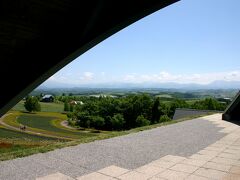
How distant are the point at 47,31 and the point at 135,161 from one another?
4.44 m

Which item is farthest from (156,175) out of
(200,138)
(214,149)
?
(200,138)

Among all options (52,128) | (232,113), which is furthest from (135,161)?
(52,128)

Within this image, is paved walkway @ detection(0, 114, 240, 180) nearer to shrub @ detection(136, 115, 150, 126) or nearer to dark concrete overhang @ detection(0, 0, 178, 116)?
dark concrete overhang @ detection(0, 0, 178, 116)

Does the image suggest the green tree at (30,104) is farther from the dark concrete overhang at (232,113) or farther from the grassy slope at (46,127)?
the dark concrete overhang at (232,113)

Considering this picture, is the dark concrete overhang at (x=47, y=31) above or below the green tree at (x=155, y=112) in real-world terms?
above

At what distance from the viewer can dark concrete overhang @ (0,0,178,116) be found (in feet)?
9.71

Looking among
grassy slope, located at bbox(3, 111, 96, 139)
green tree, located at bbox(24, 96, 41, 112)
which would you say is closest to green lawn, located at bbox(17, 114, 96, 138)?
grassy slope, located at bbox(3, 111, 96, 139)

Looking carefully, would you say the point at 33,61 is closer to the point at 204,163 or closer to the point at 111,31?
the point at 111,31

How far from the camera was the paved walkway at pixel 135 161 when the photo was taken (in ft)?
Answer: 18.7

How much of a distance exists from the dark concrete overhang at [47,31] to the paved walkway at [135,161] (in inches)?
105

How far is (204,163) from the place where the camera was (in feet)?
22.2

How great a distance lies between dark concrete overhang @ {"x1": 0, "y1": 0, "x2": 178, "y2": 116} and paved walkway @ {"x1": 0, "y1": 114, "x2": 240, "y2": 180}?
268cm

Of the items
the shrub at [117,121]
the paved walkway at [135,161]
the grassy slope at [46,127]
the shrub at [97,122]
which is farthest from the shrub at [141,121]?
the paved walkway at [135,161]

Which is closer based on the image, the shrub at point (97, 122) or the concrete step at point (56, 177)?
the concrete step at point (56, 177)
